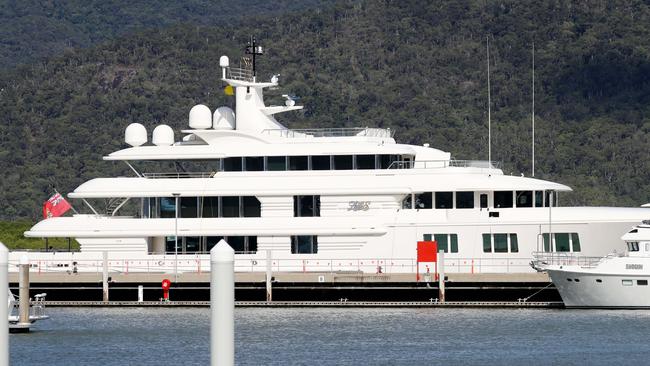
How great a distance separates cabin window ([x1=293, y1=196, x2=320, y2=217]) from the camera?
50781 mm

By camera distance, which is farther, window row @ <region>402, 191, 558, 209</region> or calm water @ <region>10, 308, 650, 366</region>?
window row @ <region>402, 191, 558, 209</region>

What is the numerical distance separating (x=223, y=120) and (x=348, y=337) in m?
12.6

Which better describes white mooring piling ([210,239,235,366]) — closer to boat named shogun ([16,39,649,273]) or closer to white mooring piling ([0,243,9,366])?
white mooring piling ([0,243,9,366])

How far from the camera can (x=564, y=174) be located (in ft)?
314

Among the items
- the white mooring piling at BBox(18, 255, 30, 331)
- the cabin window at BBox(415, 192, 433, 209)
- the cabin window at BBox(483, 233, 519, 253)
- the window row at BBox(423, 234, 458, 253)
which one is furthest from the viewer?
the cabin window at BBox(415, 192, 433, 209)

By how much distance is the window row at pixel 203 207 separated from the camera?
51.0 m

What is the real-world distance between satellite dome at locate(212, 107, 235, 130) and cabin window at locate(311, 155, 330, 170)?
3.47 meters

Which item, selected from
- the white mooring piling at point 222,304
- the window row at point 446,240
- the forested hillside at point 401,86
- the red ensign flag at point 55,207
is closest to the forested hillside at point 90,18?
the forested hillside at point 401,86

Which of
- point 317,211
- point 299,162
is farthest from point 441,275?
point 299,162

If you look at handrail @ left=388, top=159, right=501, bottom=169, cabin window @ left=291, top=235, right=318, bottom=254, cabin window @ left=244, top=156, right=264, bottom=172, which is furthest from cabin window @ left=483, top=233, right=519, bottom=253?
cabin window @ left=244, top=156, right=264, bottom=172

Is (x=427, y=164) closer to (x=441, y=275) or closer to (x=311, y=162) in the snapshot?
(x=311, y=162)

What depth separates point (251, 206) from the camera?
Answer: 51000 mm

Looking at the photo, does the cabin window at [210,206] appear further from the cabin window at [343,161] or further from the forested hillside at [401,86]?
the forested hillside at [401,86]

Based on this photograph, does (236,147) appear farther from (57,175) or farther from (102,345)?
(57,175)
